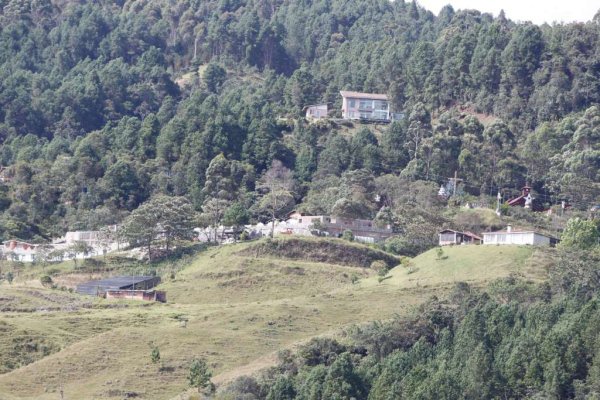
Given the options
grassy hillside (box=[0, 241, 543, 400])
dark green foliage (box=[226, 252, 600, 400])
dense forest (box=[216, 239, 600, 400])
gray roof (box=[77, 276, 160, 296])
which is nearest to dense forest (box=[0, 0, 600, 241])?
grassy hillside (box=[0, 241, 543, 400])

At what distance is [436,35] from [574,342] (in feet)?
280

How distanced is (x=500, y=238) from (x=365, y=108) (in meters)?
35.5

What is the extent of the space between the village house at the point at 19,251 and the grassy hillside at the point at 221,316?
37.8 feet

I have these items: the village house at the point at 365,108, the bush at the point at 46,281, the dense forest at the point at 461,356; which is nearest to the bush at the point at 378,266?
the dense forest at the point at 461,356

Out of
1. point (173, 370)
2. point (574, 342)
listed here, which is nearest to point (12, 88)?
point (173, 370)

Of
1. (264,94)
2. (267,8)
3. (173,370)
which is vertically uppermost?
(267,8)

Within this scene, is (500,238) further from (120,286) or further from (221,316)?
(120,286)

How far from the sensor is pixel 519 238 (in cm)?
8394

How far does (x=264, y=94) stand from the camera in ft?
407

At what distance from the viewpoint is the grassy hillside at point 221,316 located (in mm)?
66625

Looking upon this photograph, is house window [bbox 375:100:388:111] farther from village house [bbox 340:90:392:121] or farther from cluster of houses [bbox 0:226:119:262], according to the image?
cluster of houses [bbox 0:226:119:262]

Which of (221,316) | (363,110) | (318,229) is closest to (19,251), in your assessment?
(318,229)

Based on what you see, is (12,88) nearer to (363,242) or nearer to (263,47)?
(263,47)

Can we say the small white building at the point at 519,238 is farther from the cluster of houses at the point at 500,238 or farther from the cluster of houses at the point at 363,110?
the cluster of houses at the point at 363,110
